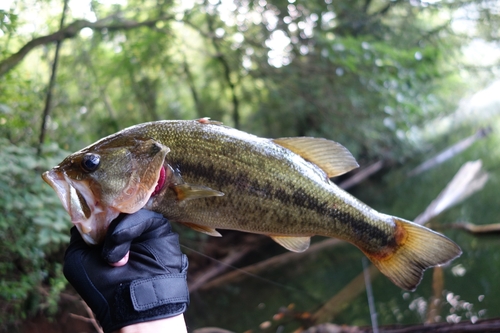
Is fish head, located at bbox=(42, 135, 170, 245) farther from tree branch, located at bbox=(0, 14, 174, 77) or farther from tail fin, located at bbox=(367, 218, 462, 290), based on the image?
tree branch, located at bbox=(0, 14, 174, 77)

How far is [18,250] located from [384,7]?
10594mm

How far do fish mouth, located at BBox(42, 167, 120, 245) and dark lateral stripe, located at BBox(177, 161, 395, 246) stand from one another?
1.20 ft

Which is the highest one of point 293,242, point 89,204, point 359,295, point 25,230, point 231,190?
point 89,204

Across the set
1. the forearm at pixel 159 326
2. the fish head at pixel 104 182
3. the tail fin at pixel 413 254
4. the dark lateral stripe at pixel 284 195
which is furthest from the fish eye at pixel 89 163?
the tail fin at pixel 413 254

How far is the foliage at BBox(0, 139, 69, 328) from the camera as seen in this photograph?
373 centimetres

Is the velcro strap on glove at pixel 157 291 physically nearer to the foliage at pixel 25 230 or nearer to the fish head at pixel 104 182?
the fish head at pixel 104 182

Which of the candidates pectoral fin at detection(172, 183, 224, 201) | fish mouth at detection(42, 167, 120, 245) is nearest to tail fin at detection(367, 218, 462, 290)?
pectoral fin at detection(172, 183, 224, 201)

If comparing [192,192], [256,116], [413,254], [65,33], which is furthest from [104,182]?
[256,116]

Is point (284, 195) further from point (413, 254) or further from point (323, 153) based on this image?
point (413, 254)

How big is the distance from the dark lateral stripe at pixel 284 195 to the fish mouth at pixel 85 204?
1.20 ft

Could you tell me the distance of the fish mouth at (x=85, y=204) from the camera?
1549 mm

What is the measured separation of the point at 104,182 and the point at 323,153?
1025 mm

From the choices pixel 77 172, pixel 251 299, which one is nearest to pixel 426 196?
pixel 251 299

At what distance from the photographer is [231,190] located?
1742 mm
